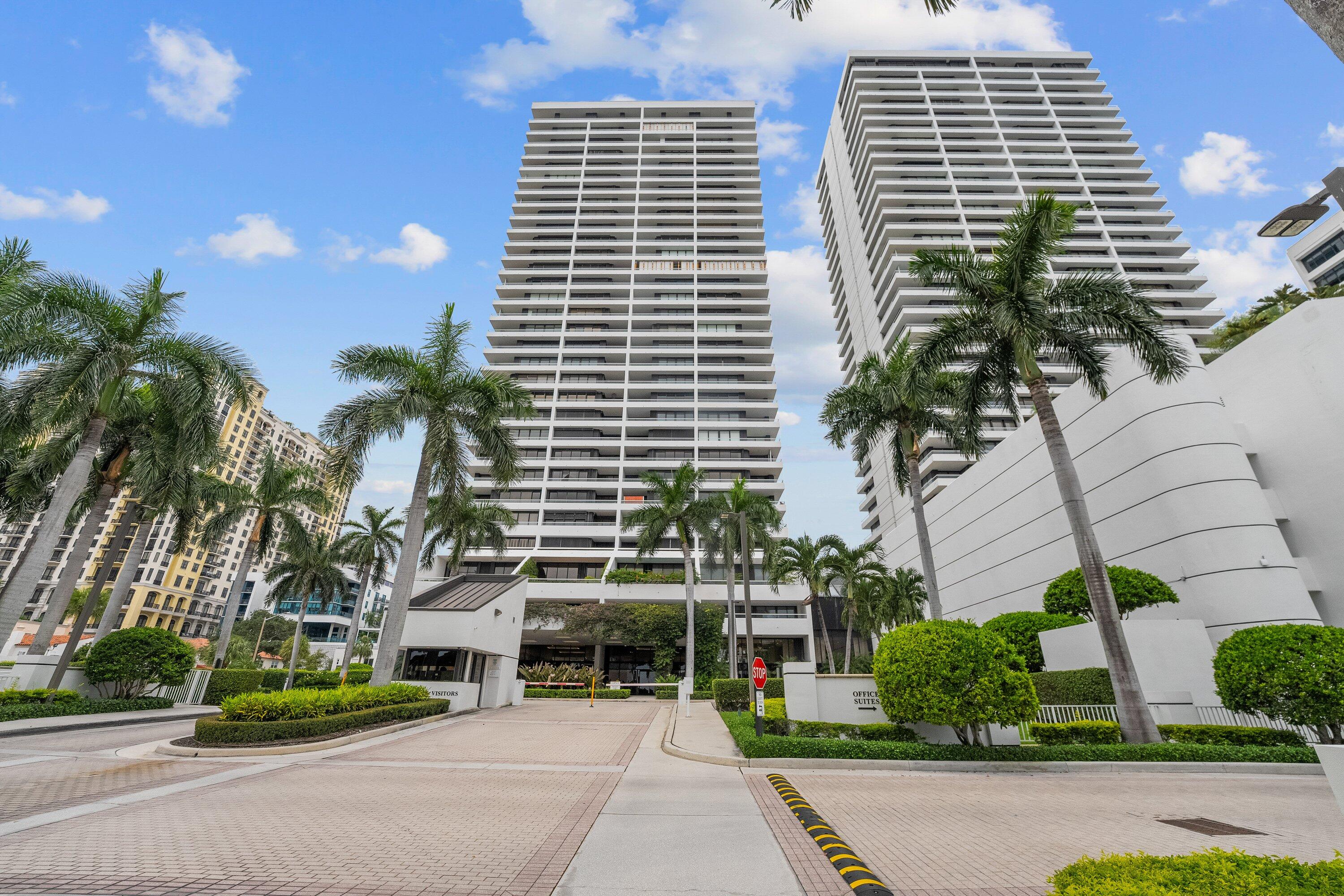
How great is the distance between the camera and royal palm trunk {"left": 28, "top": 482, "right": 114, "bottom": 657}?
784 inches

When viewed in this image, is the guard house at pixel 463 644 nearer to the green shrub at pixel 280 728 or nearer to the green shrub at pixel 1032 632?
the green shrub at pixel 280 728

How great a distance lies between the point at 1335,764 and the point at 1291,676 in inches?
582

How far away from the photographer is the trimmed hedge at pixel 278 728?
43.5ft

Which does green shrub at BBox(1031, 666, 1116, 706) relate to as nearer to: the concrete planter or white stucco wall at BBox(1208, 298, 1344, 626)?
white stucco wall at BBox(1208, 298, 1344, 626)

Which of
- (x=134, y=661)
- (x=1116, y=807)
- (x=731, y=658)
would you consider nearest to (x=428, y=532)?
(x=134, y=661)

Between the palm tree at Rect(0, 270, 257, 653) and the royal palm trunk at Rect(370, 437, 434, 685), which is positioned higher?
the palm tree at Rect(0, 270, 257, 653)

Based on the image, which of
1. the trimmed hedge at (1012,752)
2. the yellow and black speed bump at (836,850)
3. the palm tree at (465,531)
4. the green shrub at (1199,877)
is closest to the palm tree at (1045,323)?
the trimmed hedge at (1012,752)

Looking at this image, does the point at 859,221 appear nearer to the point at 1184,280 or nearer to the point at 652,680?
the point at 1184,280

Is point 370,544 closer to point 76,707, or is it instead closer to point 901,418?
point 76,707

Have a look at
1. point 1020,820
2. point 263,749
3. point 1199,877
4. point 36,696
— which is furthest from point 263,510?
point 1199,877

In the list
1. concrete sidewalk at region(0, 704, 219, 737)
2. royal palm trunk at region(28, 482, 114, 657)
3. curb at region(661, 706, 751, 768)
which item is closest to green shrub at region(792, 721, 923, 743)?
curb at region(661, 706, 751, 768)

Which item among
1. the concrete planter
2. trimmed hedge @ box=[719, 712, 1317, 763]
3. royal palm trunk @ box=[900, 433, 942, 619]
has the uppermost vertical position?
royal palm trunk @ box=[900, 433, 942, 619]

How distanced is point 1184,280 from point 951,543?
56.5 metres

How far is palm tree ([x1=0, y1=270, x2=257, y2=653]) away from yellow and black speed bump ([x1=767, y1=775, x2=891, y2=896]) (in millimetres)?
21282
